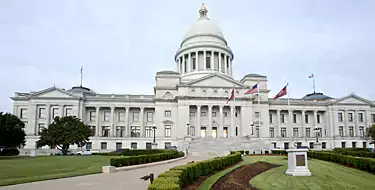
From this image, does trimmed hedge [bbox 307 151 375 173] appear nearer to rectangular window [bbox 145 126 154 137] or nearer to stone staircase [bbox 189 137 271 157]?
stone staircase [bbox 189 137 271 157]

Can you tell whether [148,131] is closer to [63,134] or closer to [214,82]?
[214,82]

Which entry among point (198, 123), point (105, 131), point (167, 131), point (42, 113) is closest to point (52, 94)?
point (42, 113)

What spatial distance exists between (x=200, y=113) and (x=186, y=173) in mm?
48089

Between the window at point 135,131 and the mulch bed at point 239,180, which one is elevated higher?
the window at point 135,131

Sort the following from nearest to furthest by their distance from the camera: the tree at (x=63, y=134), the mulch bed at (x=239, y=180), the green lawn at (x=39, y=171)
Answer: the mulch bed at (x=239, y=180)
the green lawn at (x=39, y=171)
the tree at (x=63, y=134)

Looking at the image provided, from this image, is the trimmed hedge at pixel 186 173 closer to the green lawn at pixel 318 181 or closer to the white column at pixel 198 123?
the green lawn at pixel 318 181

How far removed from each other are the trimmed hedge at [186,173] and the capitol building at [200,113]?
30.4 metres

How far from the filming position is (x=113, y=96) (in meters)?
64.0

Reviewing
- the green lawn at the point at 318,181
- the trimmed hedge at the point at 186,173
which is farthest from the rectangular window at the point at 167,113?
the green lawn at the point at 318,181

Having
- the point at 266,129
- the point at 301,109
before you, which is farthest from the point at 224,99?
the point at 301,109

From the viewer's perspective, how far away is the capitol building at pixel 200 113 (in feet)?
191

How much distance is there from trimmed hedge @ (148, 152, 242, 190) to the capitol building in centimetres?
3039

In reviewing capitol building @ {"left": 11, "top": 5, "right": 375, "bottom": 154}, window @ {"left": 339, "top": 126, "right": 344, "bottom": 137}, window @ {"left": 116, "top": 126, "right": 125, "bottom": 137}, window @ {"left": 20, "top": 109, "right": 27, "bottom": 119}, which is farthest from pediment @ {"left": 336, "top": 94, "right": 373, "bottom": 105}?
window @ {"left": 20, "top": 109, "right": 27, "bottom": 119}

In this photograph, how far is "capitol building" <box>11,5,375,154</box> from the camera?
5812 cm
